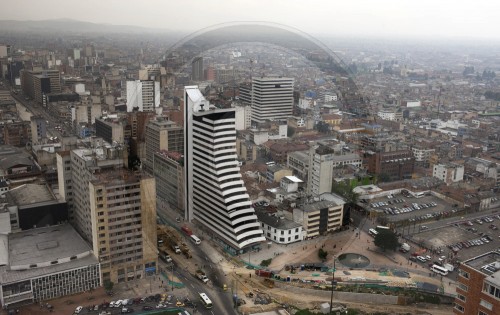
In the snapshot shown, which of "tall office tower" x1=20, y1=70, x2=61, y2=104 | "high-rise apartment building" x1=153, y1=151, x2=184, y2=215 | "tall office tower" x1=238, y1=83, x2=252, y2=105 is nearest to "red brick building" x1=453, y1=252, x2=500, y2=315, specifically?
"high-rise apartment building" x1=153, y1=151, x2=184, y2=215

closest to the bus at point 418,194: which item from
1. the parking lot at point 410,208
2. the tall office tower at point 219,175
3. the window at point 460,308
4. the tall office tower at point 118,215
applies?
the parking lot at point 410,208

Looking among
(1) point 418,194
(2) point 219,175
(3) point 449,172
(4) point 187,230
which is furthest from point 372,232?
(3) point 449,172

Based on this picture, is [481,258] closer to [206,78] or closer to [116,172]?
[116,172]

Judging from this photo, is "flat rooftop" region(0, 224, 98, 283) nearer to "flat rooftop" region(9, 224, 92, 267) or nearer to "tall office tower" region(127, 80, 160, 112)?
"flat rooftop" region(9, 224, 92, 267)

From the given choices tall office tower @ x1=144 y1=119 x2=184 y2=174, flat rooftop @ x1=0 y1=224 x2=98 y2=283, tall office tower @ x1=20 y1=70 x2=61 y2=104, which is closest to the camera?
flat rooftop @ x1=0 y1=224 x2=98 y2=283

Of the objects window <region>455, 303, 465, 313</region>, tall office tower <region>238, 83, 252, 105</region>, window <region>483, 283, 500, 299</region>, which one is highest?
tall office tower <region>238, 83, 252, 105</region>

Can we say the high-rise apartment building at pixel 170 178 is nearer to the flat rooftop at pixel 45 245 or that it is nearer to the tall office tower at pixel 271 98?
the flat rooftop at pixel 45 245
